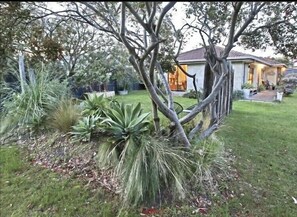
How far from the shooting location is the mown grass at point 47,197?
3.05 m

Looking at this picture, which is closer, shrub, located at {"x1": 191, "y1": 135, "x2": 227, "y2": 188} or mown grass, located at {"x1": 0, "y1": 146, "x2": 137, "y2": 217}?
mown grass, located at {"x1": 0, "y1": 146, "x2": 137, "y2": 217}

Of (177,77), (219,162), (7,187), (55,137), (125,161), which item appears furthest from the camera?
(177,77)

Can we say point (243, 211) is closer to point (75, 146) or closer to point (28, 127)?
point (75, 146)

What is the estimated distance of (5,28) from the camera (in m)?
3.62

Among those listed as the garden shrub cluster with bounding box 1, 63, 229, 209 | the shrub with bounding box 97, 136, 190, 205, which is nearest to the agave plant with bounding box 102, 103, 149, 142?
the garden shrub cluster with bounding box 1, 63, 229, 209

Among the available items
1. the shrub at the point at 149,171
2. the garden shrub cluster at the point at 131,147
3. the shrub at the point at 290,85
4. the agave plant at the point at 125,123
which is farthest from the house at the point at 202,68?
the shrub at the point at 149,171

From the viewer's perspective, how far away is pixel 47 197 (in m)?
3.29

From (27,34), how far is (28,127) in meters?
2.00

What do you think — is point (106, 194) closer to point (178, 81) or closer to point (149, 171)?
point (149, 171)

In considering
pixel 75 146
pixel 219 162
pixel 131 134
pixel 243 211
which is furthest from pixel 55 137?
pixel 243 211

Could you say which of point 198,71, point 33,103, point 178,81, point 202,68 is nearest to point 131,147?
point 33,103

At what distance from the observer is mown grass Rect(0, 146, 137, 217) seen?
3.05 m

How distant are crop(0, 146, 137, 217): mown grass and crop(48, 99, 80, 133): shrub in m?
1.15

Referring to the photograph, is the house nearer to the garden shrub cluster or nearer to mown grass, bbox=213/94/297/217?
mown grass, bbox=213/94/297/217
